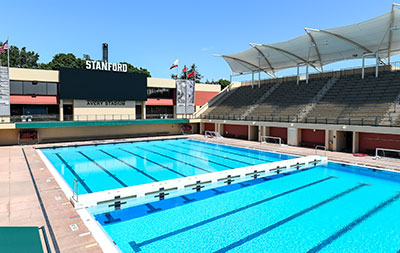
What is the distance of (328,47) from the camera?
2503 centimetres

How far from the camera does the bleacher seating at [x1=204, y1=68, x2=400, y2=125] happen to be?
20.1 metres

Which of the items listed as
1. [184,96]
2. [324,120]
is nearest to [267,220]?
[324,120]

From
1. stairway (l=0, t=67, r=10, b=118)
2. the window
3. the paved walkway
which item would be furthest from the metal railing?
stairway (l=0, t=67, r=10, b=118)

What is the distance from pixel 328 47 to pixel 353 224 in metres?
21.0

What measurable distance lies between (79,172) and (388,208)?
14.1 meters

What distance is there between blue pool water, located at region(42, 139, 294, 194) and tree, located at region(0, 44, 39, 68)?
45421mm

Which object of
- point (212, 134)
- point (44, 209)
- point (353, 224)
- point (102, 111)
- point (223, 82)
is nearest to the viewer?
point (353, 224)

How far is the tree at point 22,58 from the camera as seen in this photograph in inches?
2177

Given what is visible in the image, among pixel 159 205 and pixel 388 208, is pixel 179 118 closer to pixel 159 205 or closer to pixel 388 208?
pixel 159 205

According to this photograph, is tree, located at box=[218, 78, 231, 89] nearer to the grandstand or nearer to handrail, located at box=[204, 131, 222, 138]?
the grandstand

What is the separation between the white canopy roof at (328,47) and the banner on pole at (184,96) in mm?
5954

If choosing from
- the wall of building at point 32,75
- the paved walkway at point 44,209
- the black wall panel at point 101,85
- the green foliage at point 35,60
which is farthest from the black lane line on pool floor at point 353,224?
the green foliage at point 35,60

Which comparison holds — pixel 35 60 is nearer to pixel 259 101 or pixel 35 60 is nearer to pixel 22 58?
pixel 22 58

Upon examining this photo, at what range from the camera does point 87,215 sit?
315 inches
